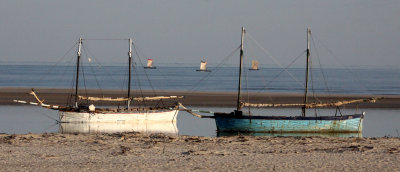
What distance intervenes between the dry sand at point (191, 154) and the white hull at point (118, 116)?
14394mm

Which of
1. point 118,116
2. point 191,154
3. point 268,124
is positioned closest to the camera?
point 191,154

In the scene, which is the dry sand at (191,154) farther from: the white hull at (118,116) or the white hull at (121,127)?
the white hull at (118,116)

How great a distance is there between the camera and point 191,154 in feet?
78.8

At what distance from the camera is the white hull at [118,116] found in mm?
44531

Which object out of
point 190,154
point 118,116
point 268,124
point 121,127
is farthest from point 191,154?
point 118,116

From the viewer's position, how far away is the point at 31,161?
870 inches

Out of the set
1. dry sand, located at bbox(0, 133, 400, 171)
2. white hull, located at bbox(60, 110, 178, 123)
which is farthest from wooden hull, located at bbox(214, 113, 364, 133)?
white hull, located at bbox(60, 110, 178, 123)

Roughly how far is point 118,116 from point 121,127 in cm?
269

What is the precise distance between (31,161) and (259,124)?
59.3ft

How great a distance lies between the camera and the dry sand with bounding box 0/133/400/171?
2102 cm

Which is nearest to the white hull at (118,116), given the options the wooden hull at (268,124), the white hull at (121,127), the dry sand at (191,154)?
the white hull at (121,127)

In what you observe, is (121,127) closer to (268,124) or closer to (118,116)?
(118,116)

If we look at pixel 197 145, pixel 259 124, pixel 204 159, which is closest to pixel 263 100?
pixel 259 124

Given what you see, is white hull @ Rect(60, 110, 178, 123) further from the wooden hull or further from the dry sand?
the dry sand
